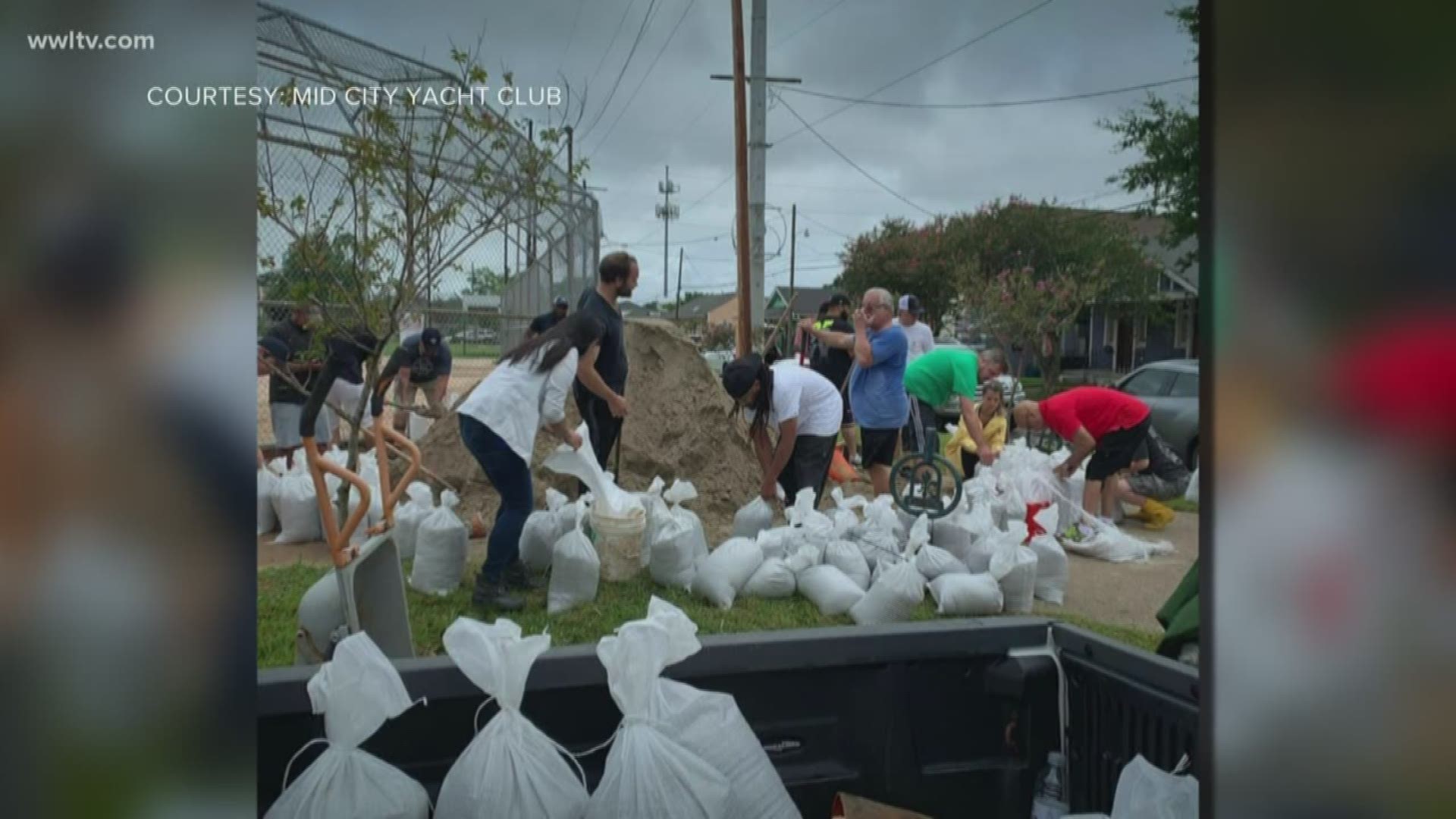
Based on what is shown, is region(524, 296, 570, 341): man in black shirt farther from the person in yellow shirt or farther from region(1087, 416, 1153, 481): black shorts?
region(1087, 416, 1153, 481): black shorts

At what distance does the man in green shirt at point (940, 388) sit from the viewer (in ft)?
21.6

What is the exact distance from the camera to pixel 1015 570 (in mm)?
4504

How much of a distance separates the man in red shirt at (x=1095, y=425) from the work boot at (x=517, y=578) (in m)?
3.49

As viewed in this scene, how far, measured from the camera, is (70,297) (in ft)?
2.73

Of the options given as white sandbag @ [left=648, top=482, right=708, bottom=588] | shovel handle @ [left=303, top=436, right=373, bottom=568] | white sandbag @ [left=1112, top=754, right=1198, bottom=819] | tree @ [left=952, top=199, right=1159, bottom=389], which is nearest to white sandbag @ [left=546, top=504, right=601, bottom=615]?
white sandbag @ [left=648, top=482, right=708, bottom=588]

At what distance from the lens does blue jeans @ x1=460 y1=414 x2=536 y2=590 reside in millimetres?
4098

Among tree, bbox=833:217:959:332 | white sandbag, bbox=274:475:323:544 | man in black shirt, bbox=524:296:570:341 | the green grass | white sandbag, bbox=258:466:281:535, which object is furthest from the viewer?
tree, bbox=833:217:959:332

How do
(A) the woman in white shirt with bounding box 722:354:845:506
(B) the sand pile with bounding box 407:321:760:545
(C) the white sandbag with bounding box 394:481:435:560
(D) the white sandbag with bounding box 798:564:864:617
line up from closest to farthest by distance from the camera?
(D) the white sandbag with bounding box 798:564:864:617
(C) the white sandbag with bounding box 394:481:435:560
(A) the woman in white shirt with bounding box 722:354:845:506
(B) the sand pile with bounding box 407:321:760:545

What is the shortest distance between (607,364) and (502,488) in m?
1.31

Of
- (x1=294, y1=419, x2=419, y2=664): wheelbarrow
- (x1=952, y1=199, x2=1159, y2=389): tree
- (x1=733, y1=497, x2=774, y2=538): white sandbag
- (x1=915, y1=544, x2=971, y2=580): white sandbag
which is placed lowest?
(x1=915, y1=544, x2=971, y2=580): white sandbag

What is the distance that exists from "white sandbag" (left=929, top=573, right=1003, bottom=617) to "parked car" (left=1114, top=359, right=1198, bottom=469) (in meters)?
5.81

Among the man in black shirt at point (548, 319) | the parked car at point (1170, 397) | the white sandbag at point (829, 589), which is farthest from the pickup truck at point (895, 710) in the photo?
the parked car at point (1170, 397)

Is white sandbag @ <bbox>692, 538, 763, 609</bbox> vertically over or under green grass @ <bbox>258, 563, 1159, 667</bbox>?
over

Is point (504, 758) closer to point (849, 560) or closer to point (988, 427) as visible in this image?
point (849, 560)
